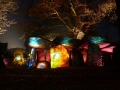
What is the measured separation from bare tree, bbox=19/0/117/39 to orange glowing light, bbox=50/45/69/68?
3599 millimetres

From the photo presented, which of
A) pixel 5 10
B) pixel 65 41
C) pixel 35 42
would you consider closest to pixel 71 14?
pixel 65 41

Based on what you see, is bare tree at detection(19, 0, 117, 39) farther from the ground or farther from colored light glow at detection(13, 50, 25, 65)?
the ground

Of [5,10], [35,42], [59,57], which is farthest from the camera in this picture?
[5,10]

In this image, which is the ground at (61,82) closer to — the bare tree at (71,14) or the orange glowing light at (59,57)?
the orange glowing light at (59,57)

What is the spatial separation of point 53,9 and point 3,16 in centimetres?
420

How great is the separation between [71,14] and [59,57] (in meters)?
5.71

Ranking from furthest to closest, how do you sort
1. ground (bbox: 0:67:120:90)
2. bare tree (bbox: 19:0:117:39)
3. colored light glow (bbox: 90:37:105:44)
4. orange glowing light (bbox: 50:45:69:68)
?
1. bare tree (bbox: 19:0:117:39)
2. colored light glow (bbox: 90:37:105:44)
3. orange glowing light (bbox: 50:45:69:68)
4. ground (bbox: 0:67:120:90)

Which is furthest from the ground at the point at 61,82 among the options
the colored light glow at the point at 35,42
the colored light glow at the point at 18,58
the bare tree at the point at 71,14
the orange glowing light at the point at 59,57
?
the bare tree at the point at 71,14

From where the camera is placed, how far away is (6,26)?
21719 mm

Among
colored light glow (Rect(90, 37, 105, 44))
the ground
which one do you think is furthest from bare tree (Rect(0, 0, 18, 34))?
the ground

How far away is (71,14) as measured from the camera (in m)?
21.9

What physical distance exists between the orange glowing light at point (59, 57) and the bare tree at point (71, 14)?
3599mm

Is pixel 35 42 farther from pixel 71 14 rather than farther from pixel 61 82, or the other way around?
pixel 61 82

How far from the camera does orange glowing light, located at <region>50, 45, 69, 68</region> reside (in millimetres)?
17297
